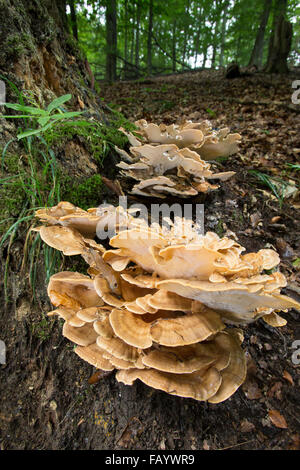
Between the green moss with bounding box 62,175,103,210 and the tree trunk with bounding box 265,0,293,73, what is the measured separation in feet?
42.6

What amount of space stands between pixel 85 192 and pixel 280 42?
1346cm

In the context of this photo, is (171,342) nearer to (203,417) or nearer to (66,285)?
(203,417)

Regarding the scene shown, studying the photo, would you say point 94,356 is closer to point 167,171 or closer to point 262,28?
point 167,171

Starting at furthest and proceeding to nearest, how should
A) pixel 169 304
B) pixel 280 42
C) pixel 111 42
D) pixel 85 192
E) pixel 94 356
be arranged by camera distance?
pixel 111 42
pixel 280 42
pixel 85 192
pixel 94 356
pixel 169 304

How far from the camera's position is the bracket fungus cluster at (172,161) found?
2.87 metres

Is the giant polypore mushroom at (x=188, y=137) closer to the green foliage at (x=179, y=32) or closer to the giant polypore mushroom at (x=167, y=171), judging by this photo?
the giant polypore mushroom at (x=167, y=171)

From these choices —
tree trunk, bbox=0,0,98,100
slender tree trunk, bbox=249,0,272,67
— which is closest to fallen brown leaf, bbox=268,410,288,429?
tree trunk, bbox=0,0,98,100

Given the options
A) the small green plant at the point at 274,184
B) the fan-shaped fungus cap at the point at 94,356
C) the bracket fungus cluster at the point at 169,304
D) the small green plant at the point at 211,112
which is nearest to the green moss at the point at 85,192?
the bracket fungus cluster at the point at 169,304

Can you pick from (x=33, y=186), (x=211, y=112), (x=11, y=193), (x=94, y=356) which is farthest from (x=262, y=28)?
(x=94, y=356)

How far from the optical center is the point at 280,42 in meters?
11.5

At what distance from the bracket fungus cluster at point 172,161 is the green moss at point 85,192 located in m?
0.38

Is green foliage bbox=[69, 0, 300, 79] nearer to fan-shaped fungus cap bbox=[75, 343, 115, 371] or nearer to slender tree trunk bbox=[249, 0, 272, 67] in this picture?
slender tree trunk bbox=[249, 0, 272, 67]

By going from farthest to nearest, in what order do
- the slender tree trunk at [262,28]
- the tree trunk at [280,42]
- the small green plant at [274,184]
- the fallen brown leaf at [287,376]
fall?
1. the slender tree trunk at [262,28]
2. the tree trunk at [280,42]
3. the small green plant at [274,184]
4. the fallen brown leaf at [287,376]

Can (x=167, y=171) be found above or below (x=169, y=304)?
above
